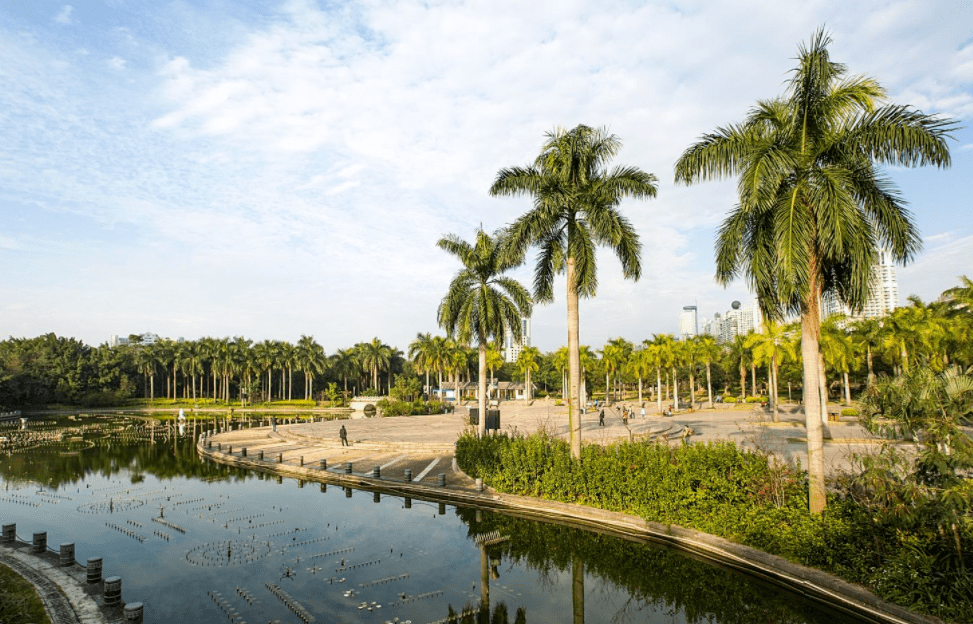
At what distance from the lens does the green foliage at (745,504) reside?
32.0ft

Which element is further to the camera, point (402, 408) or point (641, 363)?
point (641, 363)

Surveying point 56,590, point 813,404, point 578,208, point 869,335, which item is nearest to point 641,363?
point 869,335

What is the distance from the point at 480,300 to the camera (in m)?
26.5

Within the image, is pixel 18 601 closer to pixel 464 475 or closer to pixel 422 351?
pixel 464 475

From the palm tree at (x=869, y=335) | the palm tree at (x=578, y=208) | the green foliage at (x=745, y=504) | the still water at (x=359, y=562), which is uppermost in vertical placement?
the palm tree at (x=578, y=208)

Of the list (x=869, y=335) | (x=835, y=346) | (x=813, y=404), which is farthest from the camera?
(x=869, y=335)

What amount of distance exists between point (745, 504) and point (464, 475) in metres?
11.9

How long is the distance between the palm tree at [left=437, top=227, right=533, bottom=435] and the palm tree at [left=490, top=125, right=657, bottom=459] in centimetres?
689

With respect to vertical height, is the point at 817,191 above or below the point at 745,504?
above

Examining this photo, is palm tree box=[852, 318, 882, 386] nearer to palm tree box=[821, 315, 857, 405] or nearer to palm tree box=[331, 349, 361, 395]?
palm tree box=[821, 315, 857, 405]

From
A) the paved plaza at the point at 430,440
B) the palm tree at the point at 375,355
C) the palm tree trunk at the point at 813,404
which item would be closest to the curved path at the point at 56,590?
the paved plaza at the point at 430,440

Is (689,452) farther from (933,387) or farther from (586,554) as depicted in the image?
(933,387)

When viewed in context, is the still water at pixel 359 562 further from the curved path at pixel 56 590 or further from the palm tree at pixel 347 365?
the palm tree at pixel 347 365

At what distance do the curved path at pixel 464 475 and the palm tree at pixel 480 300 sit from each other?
534cm
